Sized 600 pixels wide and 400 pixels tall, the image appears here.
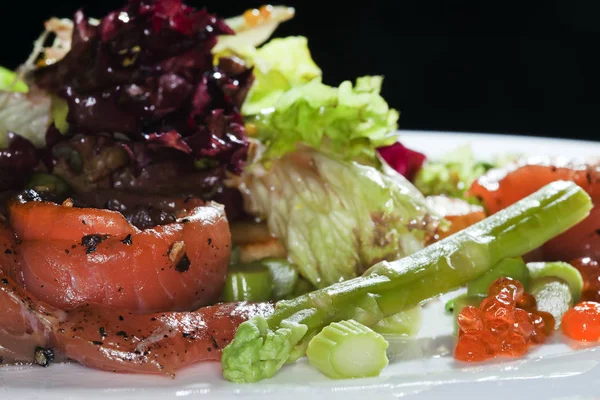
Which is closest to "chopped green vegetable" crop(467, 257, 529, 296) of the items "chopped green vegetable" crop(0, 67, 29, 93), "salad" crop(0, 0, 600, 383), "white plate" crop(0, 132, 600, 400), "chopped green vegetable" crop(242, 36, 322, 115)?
"salad" crop(0, 0, 600, 383)

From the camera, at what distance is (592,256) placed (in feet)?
15.7

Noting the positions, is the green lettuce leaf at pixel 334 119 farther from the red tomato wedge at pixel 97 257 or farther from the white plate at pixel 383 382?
the white plate at pixel 383 382

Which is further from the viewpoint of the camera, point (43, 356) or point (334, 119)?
point (334, 119)

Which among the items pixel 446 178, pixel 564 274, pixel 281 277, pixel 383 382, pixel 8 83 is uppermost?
pixel 383 382

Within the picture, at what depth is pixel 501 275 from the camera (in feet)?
13.6

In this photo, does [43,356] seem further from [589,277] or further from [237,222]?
[589,277]

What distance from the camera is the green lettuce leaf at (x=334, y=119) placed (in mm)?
4656

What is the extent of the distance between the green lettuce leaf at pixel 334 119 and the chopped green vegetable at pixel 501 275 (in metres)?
1.06

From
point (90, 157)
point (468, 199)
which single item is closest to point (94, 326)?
point (90, 157)

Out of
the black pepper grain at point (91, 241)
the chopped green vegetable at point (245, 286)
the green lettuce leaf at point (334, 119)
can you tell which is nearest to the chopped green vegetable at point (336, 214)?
the green lettuce leaf at point (334, 119)

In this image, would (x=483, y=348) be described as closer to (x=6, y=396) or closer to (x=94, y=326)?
(x=94, y=326)

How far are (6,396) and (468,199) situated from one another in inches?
148

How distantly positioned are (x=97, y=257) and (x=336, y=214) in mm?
1559

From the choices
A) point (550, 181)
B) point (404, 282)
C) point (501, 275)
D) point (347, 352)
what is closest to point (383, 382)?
point (347, 352)
